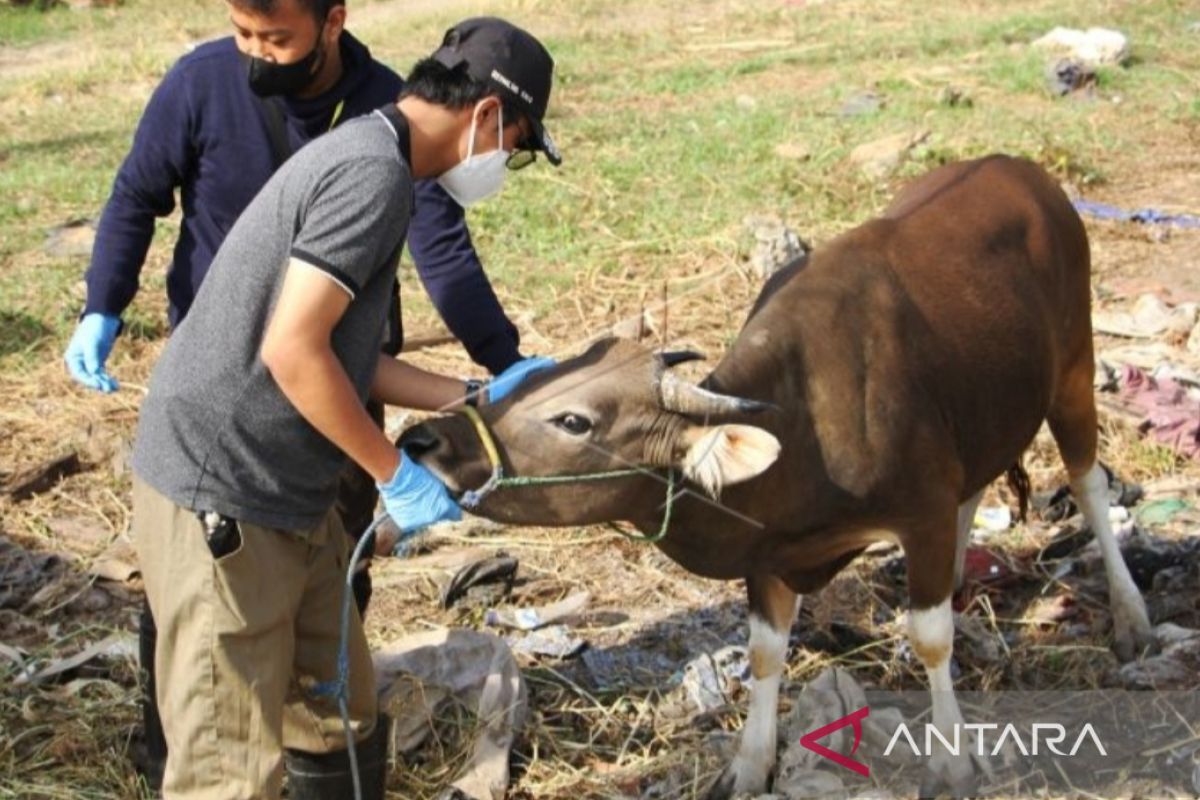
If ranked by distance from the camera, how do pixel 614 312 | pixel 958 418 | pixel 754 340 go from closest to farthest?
pixel 754 340 → pixel 958 418 → pixel 614 312

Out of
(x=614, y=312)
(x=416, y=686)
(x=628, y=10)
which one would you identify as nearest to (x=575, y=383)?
(x=416, y=686)

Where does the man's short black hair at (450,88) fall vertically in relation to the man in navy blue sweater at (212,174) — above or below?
above

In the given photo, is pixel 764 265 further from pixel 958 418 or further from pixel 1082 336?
pixel 958 418

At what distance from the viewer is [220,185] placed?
461 cm

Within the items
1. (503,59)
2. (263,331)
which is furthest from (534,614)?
(503,59)

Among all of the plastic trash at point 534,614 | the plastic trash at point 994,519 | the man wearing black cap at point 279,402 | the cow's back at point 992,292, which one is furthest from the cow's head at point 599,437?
the plastic trash at point 994,519

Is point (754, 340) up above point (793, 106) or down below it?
above

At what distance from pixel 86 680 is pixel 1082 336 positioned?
11.5 ft

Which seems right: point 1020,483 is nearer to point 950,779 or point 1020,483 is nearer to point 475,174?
point 950,779

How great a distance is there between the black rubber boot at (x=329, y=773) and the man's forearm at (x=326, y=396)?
1039 mm

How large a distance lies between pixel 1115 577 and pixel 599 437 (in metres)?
2.48

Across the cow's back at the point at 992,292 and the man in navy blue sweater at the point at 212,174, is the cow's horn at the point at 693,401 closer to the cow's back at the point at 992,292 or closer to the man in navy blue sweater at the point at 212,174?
the man in navy blue sweater at the point at 212,174

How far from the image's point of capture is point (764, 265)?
356 inches

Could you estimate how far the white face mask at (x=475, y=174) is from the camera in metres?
3.91
